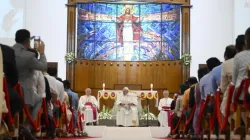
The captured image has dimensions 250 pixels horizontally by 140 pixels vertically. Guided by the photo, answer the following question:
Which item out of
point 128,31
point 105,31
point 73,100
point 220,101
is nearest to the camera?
point 220,101

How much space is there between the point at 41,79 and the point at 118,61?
1228 cm

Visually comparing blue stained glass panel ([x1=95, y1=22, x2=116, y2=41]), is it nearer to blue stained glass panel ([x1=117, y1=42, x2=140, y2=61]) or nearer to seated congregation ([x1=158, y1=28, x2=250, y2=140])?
blue stained glass panel ([x1=117, y1=42, x2=140, y2=61])

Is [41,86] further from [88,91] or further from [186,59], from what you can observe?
[186,59]

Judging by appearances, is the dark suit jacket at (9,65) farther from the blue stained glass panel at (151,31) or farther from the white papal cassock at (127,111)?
the blue stained glass panel at (151,31)

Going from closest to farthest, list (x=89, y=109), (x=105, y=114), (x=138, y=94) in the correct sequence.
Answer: (x=89, y=109) → (x=138, y=94) → (x=105, y=114)

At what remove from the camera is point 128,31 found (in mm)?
19641

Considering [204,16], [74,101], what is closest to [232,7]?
[204,16]

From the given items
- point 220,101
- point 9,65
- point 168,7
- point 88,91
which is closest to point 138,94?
point 88,91

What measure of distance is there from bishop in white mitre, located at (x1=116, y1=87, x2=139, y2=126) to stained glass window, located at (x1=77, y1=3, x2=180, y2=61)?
251 centimetres

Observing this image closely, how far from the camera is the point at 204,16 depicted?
19000 mm

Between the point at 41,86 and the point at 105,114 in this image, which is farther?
the point at 105,114

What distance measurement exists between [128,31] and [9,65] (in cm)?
1440

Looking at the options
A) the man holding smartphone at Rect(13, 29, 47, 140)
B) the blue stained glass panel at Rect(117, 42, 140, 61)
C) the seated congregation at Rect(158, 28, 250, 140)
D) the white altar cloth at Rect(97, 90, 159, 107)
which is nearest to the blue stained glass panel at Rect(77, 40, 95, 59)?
the blue stained glass panel at Rect(117, 42, 140, 61)

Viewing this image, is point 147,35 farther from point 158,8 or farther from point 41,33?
point 41,33
